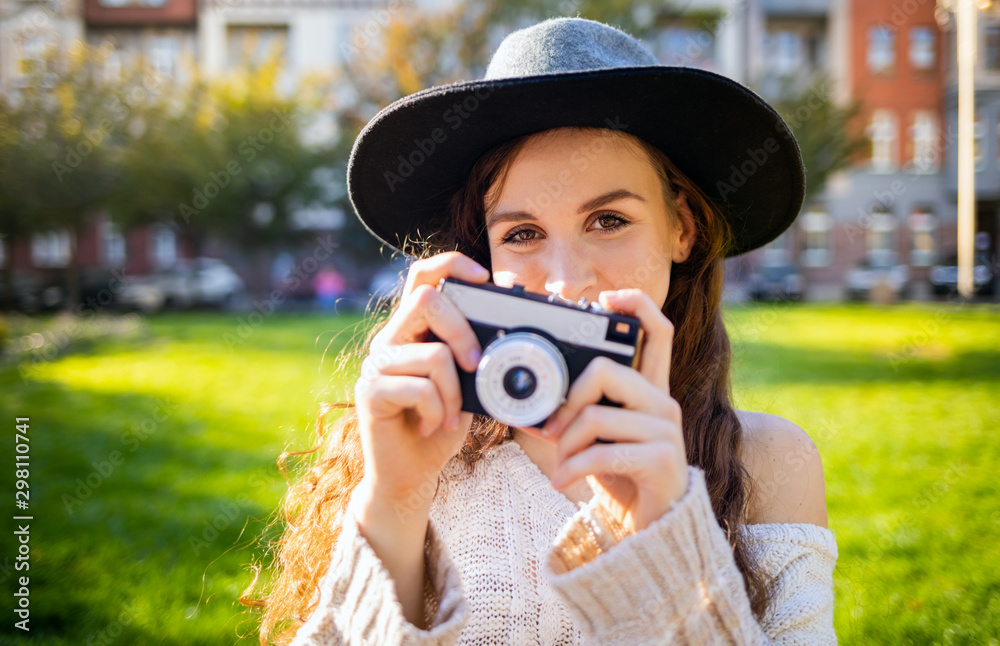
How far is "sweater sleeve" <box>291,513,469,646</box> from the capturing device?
127cm

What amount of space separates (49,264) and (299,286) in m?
11.8

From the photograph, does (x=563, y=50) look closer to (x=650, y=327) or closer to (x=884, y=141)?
(x=650, y=327)

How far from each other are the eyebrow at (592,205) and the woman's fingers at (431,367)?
54cm

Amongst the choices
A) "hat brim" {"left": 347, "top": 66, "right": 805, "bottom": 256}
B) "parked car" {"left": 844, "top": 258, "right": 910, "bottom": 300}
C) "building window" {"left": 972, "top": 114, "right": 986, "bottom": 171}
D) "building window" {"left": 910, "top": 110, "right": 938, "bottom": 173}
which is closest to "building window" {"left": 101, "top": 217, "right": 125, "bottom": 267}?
"parked car" {"left": 844, "top": 258, "right": 910, "bottom": 300}

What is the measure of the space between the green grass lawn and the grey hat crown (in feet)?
3.78

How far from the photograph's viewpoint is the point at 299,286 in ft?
96.0

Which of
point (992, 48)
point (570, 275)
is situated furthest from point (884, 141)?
point (570, 275)

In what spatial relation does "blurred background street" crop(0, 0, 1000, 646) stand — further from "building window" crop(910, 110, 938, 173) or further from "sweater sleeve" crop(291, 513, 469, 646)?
"sweater sleeve" crop(291, 513, 469, 646)

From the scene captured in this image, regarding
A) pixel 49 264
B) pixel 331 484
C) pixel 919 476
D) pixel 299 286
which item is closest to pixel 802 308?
pixel 919 476

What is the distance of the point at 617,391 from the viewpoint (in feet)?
4.30

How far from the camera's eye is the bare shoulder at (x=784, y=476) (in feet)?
5.82

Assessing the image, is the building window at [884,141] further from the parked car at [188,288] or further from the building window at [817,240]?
the parked car at [188,288]

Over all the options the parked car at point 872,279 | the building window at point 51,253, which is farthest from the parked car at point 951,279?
the building window at point 51,253

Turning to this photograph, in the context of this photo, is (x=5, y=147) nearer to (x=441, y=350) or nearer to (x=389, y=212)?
(x=389, y=212)
